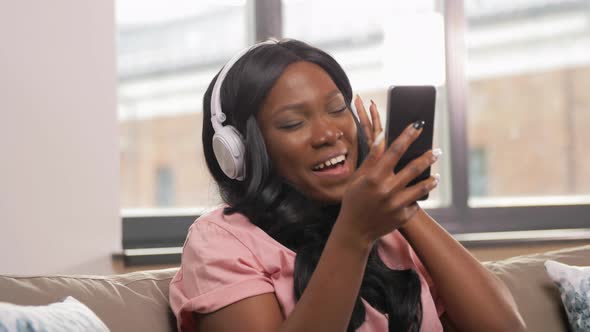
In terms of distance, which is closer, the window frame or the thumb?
the thumb

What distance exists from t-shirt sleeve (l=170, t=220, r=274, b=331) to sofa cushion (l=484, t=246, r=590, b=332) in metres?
0.70

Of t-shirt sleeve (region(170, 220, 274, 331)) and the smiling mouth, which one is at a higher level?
the smiling mouth

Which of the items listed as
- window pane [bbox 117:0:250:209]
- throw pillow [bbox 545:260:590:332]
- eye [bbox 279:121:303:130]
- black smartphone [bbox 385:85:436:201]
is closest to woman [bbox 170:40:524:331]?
eye [bbox 279:121:303:130]

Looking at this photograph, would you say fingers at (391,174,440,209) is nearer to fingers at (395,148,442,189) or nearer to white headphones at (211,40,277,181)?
fingers at (395,148,442,189)

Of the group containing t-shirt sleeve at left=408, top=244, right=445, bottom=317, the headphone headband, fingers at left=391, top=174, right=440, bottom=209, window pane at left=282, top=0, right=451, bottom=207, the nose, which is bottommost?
t-shirt sleeve at left=408, top=244, right=445, bottom=317

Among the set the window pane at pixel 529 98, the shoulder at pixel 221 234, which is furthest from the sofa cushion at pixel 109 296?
the window pane at pixel 529 98

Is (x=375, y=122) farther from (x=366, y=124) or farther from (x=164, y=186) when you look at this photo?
(x=164, y=186)

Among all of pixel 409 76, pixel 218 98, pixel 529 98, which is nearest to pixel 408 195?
pixel 218 98

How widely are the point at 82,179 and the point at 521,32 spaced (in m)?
2.14

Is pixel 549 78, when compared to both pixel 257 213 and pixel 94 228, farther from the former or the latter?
pixel 257 213

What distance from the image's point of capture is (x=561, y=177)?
3674 millimetres

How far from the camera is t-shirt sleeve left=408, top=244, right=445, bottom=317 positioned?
1499 mm

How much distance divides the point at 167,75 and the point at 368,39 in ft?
2.64

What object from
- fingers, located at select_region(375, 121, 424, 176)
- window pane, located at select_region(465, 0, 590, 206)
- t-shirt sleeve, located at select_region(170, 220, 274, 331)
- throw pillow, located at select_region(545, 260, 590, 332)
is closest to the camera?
fingers, located at select_region(375, 121, 424, 176)
